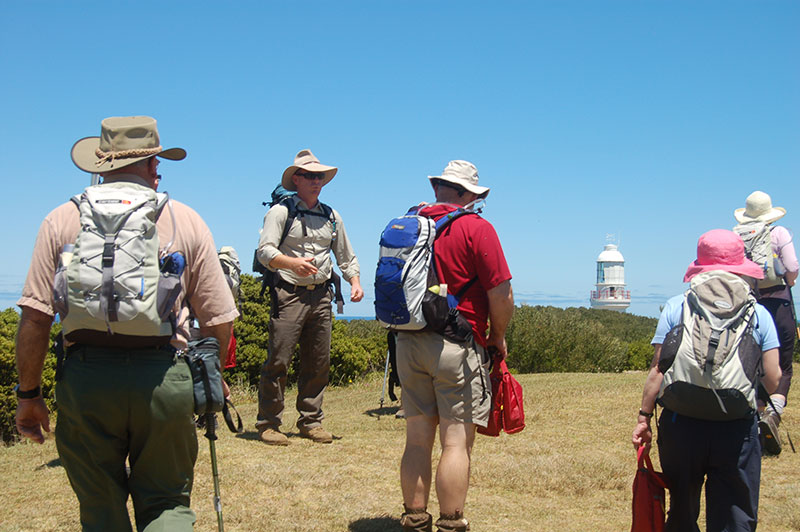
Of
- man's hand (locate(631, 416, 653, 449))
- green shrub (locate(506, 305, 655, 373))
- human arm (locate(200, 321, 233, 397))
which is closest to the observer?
human arm (locate(200, 321, 233, 397))

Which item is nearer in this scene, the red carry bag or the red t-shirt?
the red t-shirt

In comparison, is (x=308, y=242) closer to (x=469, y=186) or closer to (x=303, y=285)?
(x=303, y=285)

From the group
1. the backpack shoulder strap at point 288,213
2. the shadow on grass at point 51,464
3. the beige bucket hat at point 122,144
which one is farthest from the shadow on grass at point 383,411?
the beige bucket hat at point 122,144

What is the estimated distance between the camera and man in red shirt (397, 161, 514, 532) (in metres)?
4.21

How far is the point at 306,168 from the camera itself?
637cm

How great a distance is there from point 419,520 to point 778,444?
379 cm

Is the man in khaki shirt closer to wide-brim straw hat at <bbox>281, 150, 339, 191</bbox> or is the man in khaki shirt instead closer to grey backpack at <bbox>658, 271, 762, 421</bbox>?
wide-brim straw hat at <bbox>281, 150, 339, 191</bbox>

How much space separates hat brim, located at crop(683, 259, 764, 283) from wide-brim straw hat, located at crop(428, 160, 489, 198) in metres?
1.25

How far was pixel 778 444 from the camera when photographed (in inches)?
254

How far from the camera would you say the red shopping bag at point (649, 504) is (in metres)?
3.77

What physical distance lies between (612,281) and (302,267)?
91.3 meters

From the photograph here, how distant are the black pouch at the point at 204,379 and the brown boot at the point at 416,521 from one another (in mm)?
1617

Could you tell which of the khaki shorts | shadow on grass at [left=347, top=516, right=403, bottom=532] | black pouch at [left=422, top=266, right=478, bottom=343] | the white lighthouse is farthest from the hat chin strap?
the white lighthouse

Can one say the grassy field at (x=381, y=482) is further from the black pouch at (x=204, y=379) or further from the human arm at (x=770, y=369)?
the black pouch at (x=204, y=379)
